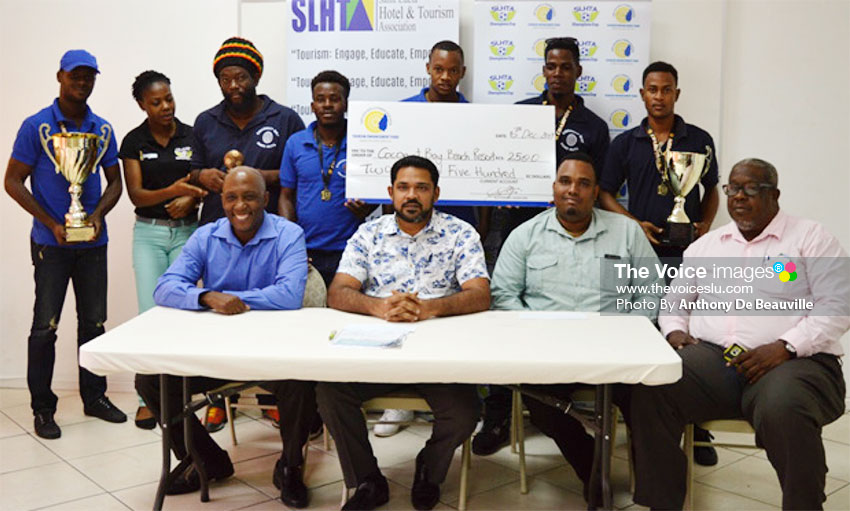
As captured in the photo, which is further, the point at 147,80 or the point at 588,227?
the point at 147,80

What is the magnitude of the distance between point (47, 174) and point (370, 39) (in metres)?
2.08

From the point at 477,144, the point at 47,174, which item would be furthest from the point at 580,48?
the point at 47,174

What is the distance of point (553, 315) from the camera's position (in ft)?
11.0

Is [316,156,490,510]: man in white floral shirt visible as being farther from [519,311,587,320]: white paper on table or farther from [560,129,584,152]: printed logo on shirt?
[560,129,584,152]: printed logo on shirt

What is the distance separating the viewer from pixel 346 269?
141 inches

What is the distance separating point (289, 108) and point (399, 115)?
2.39ft

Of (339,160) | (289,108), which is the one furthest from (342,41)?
(339,160)

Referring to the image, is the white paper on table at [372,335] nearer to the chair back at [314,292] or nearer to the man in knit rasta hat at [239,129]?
the chair back at [314,292]

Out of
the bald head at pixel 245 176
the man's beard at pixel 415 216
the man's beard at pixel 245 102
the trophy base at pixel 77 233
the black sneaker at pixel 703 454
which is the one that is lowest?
the black sneaker at pixel 703 454

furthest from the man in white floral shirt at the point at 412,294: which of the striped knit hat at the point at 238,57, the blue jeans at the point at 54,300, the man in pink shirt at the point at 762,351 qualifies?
the blue jeans at the point at 54,300

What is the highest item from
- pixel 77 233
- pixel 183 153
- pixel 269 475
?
pixel 183 153

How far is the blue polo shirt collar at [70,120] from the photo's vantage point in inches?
175

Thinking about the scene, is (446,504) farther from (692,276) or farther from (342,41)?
(342,41)

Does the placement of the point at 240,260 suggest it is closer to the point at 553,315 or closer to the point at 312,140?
the point at 312,140
